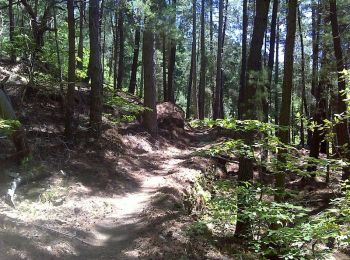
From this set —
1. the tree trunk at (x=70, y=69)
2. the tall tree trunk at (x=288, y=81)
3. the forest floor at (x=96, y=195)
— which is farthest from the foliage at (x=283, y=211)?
the tree trunk at (x=70, y=69)

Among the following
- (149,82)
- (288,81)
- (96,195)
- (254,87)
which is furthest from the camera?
(149,82)

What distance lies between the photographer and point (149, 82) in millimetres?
17984

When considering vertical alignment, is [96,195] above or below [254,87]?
below

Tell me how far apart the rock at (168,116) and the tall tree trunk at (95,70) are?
7354 millimetres

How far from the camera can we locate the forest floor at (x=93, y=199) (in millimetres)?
6949

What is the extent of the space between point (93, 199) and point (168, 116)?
12.6 metres

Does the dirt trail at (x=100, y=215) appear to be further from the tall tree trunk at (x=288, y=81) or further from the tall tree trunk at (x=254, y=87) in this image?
the tall tree trunk at (x=288, y=81)

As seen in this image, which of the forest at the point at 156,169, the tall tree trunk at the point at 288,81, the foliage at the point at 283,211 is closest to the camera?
the foliage at the point at 283,211

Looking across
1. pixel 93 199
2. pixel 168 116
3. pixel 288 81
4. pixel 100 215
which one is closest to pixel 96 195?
pixel 93 199

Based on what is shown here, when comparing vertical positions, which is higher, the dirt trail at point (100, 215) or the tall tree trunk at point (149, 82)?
the tall tree trunk at point (149, 82)

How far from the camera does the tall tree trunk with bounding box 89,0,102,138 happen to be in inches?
518

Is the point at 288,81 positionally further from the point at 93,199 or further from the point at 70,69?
the point at 70,69

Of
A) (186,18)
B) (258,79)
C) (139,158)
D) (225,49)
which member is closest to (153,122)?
(139,158)

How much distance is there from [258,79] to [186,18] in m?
27.1
